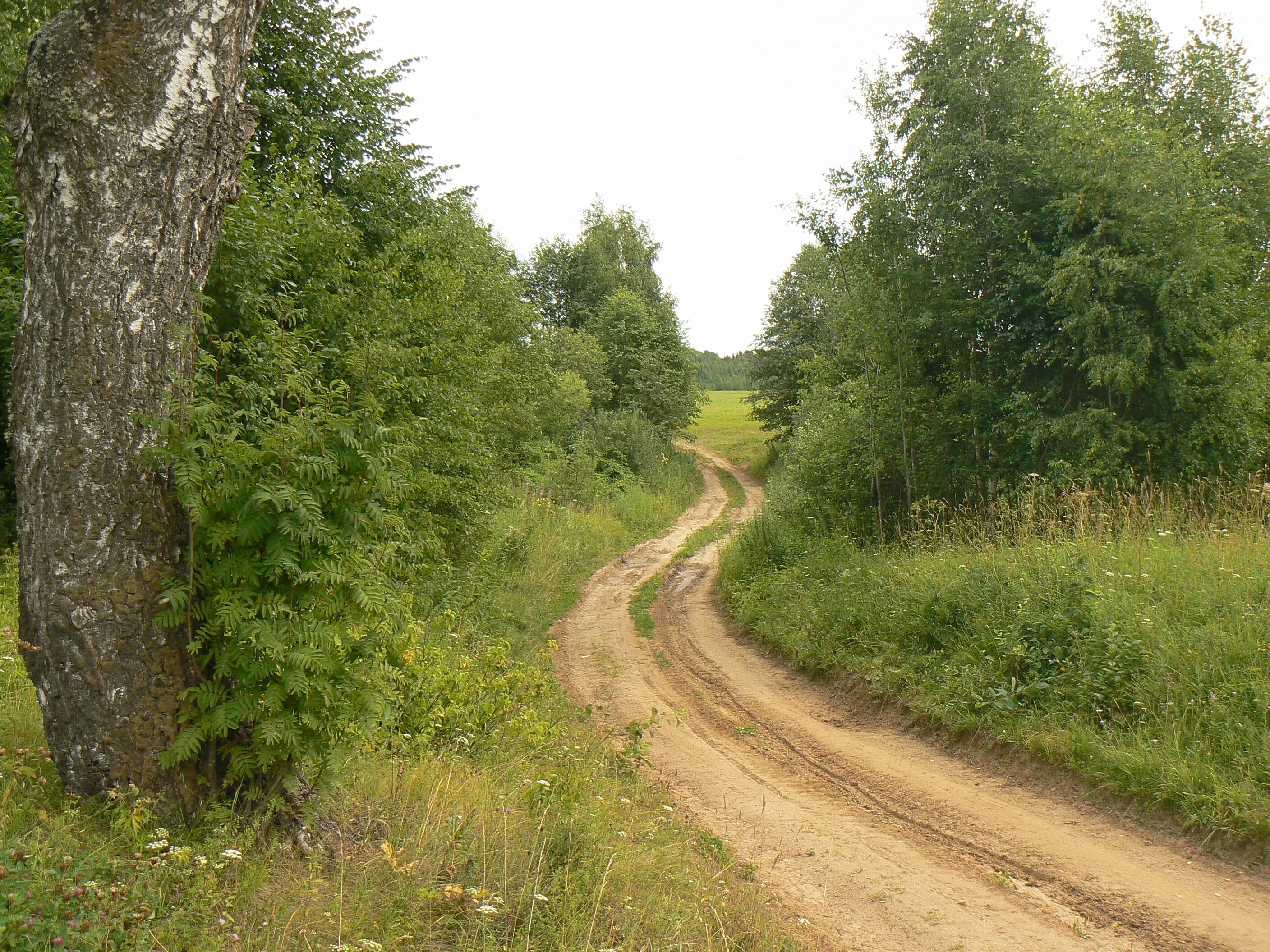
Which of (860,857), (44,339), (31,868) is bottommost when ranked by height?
(860,857)

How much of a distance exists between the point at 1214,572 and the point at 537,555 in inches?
466

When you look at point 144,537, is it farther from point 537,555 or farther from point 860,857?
point 537,555

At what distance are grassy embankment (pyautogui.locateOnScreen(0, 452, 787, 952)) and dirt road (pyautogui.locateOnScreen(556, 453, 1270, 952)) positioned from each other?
672 millimetres

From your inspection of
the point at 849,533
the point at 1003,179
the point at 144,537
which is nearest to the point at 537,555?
the point at 849,533

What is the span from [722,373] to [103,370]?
143m

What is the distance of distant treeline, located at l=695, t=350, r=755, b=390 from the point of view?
137250 millimetres

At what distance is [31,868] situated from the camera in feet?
9.00

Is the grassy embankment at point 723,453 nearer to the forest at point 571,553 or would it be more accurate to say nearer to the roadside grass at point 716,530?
the roadside grass at point 716,530

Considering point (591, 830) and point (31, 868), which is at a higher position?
point (31, 868)

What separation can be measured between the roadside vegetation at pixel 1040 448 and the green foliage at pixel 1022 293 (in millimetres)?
45

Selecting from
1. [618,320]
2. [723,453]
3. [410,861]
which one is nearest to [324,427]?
[410,861]

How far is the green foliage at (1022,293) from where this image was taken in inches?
436

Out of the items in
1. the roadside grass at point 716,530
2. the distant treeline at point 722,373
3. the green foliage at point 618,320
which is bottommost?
the roadside grass at point 716,530

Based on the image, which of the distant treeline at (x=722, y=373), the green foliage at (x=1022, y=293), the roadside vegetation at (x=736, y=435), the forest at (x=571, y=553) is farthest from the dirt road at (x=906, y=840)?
the distant treeline at (x=722, y=373)
